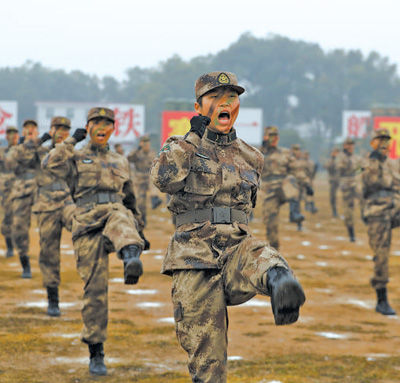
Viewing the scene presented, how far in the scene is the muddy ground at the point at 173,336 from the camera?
5.93 meters

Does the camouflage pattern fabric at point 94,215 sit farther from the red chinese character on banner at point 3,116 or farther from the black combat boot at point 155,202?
the red chinese character on banner at point 3,116

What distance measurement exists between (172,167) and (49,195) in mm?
4464

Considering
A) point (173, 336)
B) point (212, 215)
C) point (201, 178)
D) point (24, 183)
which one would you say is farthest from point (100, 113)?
point (24, 183)

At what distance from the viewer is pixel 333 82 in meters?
83.3

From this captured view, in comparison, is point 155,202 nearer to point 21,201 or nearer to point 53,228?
point 53,228

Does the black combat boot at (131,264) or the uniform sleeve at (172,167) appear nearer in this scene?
the uniform sleeve at (172,167)

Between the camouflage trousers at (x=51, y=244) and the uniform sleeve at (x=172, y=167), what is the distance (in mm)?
3912

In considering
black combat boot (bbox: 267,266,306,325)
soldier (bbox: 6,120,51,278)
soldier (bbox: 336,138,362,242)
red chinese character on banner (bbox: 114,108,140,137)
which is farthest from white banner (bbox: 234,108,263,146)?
black combat boot (bbox: 267,266,306,325)

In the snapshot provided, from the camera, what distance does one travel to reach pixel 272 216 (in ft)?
38.2

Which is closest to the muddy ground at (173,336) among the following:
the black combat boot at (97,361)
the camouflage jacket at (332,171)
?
the black combat boot at (97,361)

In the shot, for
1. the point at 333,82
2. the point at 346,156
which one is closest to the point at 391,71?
the point at 333,82

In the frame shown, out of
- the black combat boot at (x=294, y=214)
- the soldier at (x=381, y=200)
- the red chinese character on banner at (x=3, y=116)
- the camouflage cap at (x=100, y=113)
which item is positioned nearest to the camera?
the camouflage cap at (x=100, y=113)

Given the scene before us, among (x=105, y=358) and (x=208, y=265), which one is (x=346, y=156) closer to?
(x=105, y=358)

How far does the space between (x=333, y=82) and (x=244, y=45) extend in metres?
14.8
